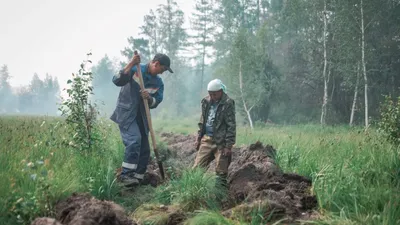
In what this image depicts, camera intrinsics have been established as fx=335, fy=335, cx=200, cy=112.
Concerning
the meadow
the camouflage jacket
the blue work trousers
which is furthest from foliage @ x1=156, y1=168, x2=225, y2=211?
the camouflage jacket

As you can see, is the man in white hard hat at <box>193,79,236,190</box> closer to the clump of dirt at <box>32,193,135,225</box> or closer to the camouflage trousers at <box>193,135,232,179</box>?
the camouflage trousers at <box>193,135,232,179</box>

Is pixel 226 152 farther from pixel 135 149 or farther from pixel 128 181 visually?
pixel 128 181

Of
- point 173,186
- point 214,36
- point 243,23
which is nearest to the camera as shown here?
point 173,186

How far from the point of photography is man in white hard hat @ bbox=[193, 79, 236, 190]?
5535 mm

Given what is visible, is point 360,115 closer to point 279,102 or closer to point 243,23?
point 279,102

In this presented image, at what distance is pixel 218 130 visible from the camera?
5.71 metres

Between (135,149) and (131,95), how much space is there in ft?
3.10

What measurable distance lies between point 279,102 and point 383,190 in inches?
965

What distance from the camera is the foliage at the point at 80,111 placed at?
552 centimetres

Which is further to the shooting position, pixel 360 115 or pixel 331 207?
pixel 360 115

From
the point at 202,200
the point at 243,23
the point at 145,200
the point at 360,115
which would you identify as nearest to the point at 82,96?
the point at 145,200

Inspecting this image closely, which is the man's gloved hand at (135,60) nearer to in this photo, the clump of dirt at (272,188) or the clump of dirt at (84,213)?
the clump of dirt at (272,188)

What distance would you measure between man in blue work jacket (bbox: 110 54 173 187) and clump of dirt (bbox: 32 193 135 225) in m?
1.71

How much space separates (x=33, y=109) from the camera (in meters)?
87.6
